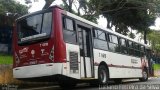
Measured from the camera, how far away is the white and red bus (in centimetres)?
1169

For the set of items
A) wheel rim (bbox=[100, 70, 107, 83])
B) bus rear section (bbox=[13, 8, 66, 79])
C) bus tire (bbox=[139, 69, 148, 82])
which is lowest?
bus tire (bbox=[139, 69, 148, 82])

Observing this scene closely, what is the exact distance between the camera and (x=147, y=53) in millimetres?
24984

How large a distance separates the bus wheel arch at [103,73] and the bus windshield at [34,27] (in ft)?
13.2

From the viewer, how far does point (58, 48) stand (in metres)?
11.6

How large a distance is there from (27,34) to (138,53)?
1173 cm

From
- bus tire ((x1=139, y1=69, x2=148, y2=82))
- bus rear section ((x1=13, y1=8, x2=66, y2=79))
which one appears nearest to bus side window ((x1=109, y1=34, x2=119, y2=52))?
bus rear section ((x1=13, y1=8, x2=66, y2=79))

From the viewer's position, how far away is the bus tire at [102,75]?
1490 centimetres

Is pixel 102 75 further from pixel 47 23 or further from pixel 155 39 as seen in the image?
pixel 155 39

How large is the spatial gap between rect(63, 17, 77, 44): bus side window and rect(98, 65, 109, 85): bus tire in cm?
279

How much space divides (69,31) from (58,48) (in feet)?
4.08

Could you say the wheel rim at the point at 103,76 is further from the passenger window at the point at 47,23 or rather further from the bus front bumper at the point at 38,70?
the passenger window at the point at 47,23

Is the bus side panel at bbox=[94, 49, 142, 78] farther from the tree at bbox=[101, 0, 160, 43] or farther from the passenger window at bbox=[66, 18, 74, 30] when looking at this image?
the tree at bbox=[101, 0, 160, 43]

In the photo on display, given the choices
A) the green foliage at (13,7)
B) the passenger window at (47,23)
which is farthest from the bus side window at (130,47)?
the green foliage at (13,7)

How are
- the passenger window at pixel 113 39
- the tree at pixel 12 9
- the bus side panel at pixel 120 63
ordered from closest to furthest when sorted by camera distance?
the bus side panel at pixel 120 63, the passenger window at pixel 113 39, the tree at pixel 12 9
